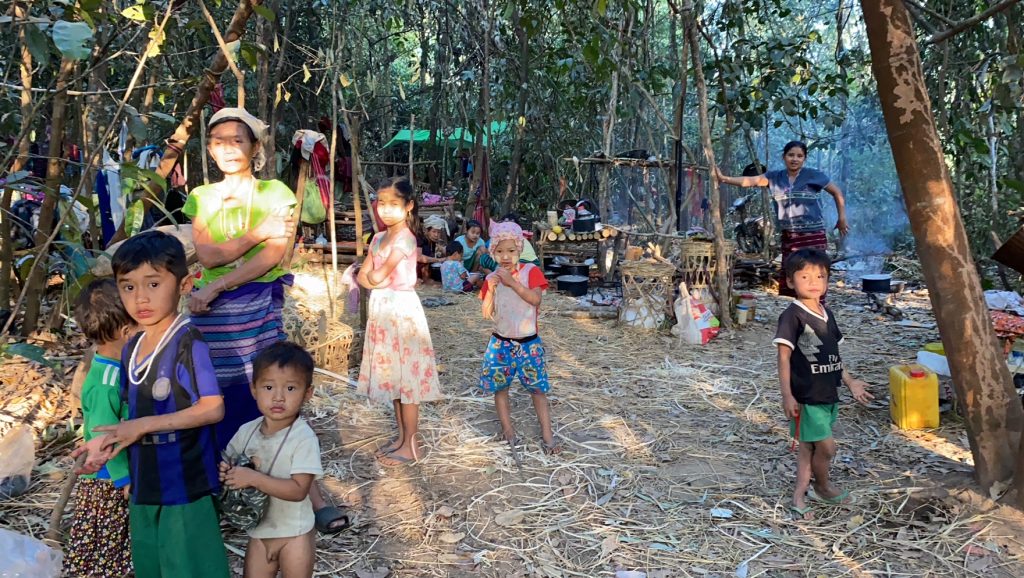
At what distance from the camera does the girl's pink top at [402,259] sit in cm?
367

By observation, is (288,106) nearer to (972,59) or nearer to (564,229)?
(564,229)

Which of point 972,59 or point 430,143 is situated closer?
point 972,59

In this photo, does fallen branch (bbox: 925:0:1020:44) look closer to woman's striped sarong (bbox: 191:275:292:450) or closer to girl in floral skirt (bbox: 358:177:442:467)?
girl in floral skirt (bbox: 358:177:442:467)

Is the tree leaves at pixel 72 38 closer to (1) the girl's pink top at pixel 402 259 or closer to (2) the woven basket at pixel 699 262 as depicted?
(1) the girl's pink top at pixel 402 259

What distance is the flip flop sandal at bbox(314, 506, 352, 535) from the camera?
123 inches

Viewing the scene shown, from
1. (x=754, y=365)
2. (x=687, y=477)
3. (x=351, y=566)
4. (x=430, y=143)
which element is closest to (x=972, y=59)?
(x=754, y=365)

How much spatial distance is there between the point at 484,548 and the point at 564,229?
6932 mm

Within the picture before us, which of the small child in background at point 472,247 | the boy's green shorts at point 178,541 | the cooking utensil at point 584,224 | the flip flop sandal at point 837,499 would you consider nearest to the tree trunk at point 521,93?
the small child in background at point 472,247

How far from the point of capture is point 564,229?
382 inches

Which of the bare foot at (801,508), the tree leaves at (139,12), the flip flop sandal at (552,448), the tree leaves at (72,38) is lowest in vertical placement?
the bare foot at (801,508)

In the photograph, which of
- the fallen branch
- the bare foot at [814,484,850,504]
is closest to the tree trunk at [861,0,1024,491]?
the fallen branch

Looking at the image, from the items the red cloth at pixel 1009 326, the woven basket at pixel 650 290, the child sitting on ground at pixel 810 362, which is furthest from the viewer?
the woven basket at pixel 650 290

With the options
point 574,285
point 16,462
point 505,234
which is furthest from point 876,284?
point 16,462

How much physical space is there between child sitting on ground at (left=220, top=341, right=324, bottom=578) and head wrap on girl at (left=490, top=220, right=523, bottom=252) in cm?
179
